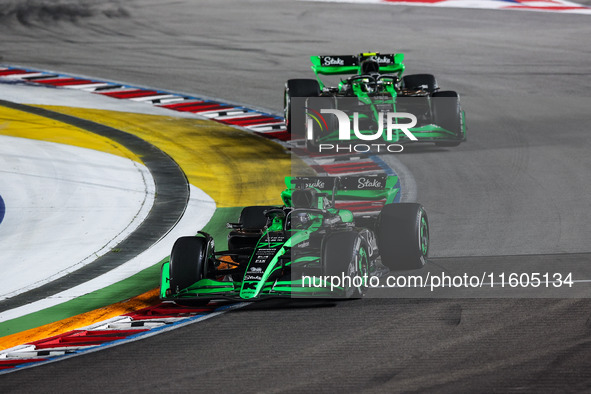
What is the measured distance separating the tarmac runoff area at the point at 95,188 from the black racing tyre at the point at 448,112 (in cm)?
268

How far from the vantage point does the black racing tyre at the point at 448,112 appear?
1844 centimetres

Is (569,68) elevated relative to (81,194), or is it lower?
elevated

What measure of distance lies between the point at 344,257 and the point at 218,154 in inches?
333

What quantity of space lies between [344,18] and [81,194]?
1702 cm

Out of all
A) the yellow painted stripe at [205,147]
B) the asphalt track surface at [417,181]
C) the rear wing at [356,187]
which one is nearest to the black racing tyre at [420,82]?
the asphalt track surface at [417,181]

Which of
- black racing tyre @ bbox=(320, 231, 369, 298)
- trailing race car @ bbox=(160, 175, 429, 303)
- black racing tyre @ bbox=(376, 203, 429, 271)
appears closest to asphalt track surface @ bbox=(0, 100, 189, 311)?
trailing race car @ bbox=(160, 175, 429, 303)

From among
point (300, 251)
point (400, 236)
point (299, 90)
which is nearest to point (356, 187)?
point (400, 236)

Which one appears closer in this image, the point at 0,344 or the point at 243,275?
the point at 0,344

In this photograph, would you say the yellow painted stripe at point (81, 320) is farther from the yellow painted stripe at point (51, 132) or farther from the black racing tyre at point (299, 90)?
the black racing tyre at point (299, 90)

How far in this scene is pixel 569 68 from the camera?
1011 inches

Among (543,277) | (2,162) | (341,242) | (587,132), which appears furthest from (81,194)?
(587,132)

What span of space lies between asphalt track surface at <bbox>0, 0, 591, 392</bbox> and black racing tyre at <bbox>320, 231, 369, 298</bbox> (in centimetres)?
25

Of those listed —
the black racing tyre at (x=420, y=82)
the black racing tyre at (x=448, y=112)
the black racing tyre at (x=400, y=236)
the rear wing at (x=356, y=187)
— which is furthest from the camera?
the black racing tyre at (x=420, y=82)

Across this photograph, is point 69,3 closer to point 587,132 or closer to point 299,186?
point 587,132
